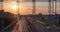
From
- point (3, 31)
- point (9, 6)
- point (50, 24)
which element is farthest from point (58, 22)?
Result: point (3, 31)

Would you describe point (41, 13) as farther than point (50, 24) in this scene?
Yes

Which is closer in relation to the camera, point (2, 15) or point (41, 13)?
point (2, 15)

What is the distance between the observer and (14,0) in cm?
798

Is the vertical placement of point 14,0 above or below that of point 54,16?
above

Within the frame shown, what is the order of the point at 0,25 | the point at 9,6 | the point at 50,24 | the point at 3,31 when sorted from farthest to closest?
the point at 9,6
the point at 50,24
the point at 0,25
the point at 3,31

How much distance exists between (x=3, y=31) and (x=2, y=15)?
1504 mm

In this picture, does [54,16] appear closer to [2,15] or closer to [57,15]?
[57,15]

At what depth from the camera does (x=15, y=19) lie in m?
8.51

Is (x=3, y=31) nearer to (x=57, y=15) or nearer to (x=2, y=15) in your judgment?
(x=2, y=15)

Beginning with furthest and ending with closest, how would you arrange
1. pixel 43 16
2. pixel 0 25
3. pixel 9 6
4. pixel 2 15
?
pixel 43 16
pixel 9 6
pixel 2 15
pixel 0 25

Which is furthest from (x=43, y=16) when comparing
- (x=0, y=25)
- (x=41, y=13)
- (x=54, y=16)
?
(x=0, y=25)

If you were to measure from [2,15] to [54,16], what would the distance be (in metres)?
2.40

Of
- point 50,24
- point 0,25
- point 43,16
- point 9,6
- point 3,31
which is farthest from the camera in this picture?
point 43,16

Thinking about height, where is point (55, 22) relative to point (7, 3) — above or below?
below
